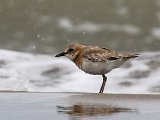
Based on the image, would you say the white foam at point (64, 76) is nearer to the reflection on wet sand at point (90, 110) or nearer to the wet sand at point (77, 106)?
the wet sand at point (77, 106)

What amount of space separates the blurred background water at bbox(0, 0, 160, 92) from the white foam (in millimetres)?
458

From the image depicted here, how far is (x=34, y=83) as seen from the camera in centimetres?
1280

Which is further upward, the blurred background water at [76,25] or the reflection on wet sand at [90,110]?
the blurred background water at [76,25]

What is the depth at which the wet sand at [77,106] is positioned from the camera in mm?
6555

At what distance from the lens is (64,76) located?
44.4ft

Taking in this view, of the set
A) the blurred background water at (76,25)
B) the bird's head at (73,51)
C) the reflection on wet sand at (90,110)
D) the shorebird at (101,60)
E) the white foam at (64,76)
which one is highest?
the blurred background water at (76,25)

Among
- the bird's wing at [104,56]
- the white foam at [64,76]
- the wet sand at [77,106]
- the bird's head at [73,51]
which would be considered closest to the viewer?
the wet sand at [77,106]

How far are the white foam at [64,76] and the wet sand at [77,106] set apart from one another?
3.26m

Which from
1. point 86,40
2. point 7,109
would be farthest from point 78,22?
point 7,109

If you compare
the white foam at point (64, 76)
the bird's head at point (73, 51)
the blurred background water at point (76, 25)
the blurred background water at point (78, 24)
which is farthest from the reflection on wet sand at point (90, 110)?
the blurred background water at point (78, 24)

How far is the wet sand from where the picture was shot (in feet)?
21.5

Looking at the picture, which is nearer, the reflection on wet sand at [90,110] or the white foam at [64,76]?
the reflection on wet sand at [90,110]

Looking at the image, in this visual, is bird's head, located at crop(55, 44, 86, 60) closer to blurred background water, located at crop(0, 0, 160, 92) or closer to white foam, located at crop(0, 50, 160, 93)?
white foam, located at crop(0, 50, 160, 93)

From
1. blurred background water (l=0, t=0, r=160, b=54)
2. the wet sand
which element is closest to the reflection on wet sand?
the wet sand
